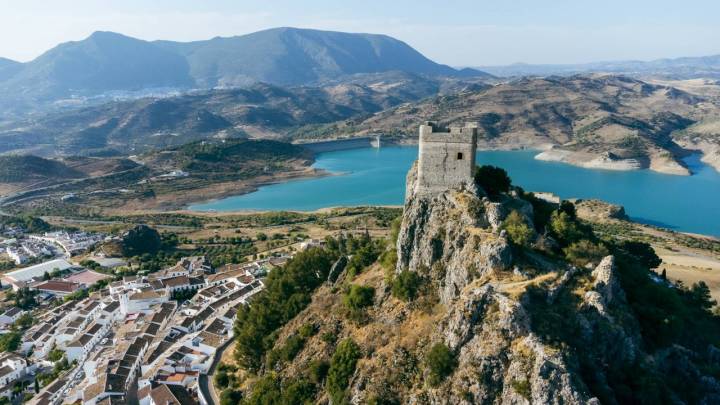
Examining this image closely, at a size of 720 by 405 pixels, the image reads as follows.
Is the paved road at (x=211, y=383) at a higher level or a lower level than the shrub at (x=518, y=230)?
lower

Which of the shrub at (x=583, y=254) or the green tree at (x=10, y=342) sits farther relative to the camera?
the green tree at (x=10, y=342)

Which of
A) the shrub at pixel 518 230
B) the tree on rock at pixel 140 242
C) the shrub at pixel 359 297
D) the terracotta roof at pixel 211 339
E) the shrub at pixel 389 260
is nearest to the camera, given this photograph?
the shrub at pixel 518 230

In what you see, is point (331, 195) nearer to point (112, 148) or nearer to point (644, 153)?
point (644, 153)

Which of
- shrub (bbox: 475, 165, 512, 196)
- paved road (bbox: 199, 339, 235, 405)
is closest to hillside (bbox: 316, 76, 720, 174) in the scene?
shrub (bbox: 475, 165, 512, 196)

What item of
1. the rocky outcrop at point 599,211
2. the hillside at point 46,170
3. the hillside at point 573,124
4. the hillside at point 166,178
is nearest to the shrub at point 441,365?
the rocky outcrop at point 599,211

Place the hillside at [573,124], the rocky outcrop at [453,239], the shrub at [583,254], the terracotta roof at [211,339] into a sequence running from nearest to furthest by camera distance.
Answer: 1. the rocky outcrop at [453,239]
2. the shrub at [583,254]
3. the terracotta roof at [211,339]
4. the hillside at [573,124]

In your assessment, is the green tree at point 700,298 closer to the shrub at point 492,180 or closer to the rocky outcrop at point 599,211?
the shrub at point 492,180
